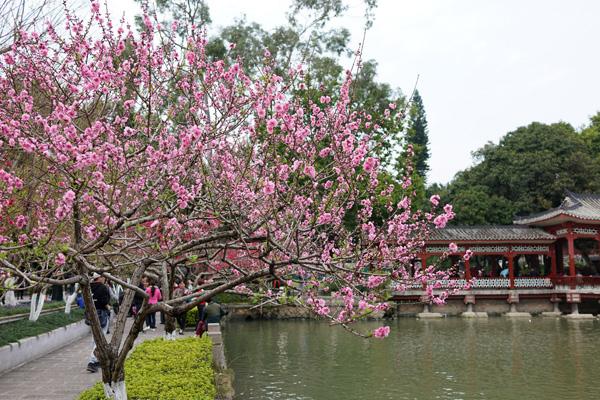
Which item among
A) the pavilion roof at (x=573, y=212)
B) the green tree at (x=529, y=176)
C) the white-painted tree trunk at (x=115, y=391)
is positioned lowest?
the white-painted tree trunk at (x=115, y=391)

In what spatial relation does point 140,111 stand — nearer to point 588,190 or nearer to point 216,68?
point 216,68

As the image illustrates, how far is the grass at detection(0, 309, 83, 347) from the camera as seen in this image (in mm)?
11078

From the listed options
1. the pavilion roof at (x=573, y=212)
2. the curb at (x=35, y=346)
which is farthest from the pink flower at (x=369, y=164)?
the pavilion roof at (x=573, y=212)

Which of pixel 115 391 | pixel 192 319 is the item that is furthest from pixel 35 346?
pixel 115 391

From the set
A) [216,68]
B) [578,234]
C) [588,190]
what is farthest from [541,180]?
[216,68]

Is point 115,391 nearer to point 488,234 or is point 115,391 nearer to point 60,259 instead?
point 60,259

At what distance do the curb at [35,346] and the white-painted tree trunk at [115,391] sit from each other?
561 cm

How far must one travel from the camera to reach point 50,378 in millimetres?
9719

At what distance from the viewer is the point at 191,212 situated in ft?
19.2

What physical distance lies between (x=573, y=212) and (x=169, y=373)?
27.5m

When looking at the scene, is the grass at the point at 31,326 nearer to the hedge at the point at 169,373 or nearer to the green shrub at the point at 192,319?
the hedge at the point at 169,373

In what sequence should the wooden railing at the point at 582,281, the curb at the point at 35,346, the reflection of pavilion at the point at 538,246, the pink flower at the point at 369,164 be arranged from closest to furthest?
the pink flower at the point at 369,164
the curb at the point at 35,346
the wooden railing at the point at 582,281
the reflection of pavilion at the point at 538,246

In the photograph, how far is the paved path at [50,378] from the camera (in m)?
8.45

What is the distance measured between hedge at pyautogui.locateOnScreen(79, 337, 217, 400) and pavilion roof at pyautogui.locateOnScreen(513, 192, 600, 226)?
24.2 m
